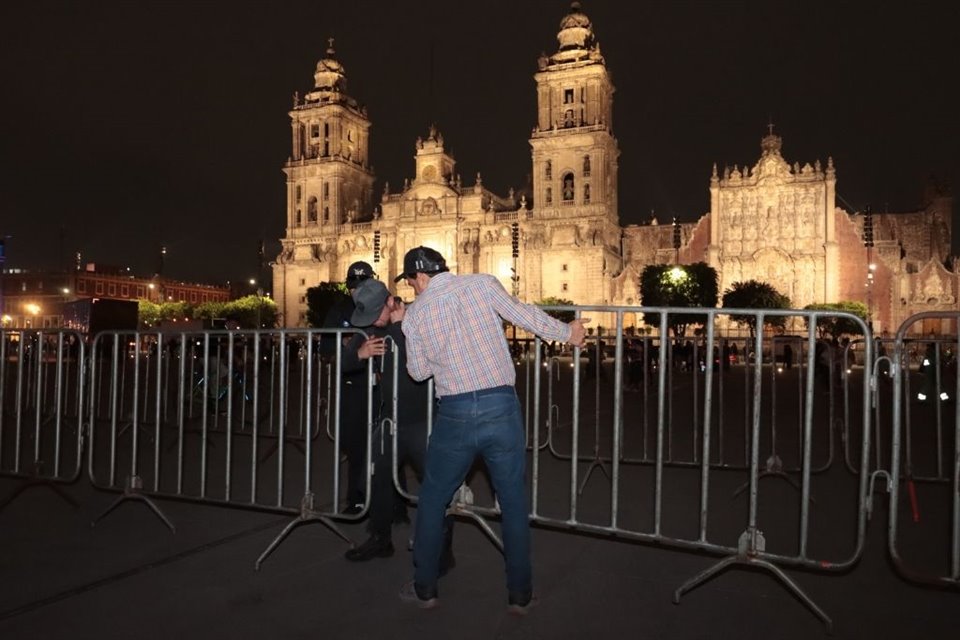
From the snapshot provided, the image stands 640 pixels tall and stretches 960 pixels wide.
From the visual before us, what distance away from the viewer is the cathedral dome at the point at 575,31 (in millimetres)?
69188

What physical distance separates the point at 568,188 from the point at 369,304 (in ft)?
219

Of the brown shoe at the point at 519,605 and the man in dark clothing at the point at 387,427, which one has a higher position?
the man in dark clothing at the point at 387,427

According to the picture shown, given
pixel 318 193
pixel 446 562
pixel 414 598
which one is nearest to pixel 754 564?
pixel 446 562

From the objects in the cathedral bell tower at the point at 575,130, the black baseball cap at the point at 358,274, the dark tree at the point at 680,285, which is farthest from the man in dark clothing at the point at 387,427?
the cathedral bell tower at the point at 575,130

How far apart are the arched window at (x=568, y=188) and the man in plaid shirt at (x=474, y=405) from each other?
6729 centimetres

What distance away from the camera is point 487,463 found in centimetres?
393

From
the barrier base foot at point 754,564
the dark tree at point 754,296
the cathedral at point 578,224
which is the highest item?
the cathedral at point 578,224

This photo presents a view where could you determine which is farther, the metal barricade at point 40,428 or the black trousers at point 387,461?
the metal barricade at point 40,428

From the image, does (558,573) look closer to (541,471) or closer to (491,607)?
(491,607)

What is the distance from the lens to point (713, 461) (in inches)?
333

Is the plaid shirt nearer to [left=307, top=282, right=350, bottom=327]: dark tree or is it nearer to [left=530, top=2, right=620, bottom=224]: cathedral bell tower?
[left=307, top=282, right=350, bottom=327]: dark tree

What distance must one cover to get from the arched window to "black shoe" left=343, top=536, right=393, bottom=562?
219 feet

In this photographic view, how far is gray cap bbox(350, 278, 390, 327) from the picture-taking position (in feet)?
16.8

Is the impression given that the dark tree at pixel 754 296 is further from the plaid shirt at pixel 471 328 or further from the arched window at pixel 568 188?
the plaid shirt at pixel 471 328
